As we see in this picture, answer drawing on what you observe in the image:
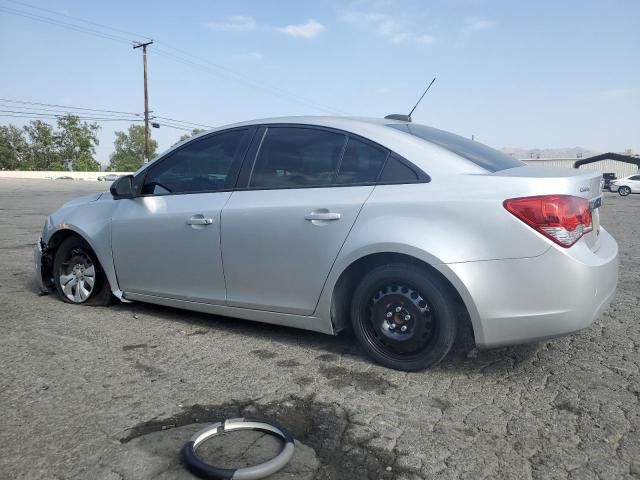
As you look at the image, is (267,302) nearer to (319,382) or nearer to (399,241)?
(319,382)

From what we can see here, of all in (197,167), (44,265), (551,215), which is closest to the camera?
(551,215)

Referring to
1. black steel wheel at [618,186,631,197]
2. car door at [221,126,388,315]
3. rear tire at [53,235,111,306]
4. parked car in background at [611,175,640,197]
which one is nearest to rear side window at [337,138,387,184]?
car door at [221,126,388,315]

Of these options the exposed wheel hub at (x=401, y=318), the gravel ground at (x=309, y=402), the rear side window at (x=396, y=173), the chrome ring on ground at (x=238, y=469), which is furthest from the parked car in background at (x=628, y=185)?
the chrome ring on ground at (x=238, y=469)

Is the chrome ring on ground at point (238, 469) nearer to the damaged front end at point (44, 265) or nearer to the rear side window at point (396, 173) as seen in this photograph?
the rear side window at point (396, 173)

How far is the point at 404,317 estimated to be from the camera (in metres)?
3.29

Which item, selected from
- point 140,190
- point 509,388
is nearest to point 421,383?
point 509,388

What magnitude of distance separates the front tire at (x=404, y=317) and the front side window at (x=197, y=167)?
1.41 m

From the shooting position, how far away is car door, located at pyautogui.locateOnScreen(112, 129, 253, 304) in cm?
396

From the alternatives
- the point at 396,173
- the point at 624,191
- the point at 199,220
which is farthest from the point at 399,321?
the point at 624,191

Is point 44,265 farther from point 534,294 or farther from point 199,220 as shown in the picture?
point 534,294

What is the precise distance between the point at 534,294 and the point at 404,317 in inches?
30.3

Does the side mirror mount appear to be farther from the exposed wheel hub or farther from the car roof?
the exposed wheel hub

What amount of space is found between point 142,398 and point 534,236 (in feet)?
7.67

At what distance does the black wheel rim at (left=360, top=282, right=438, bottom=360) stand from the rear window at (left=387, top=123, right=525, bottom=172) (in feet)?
3.07
